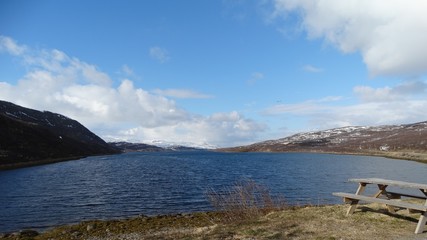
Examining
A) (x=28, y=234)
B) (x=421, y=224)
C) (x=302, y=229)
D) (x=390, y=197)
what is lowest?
(x=28, y=234)

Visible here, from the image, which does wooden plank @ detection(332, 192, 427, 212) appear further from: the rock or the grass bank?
the rock

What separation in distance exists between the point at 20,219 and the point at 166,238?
18.8 metres

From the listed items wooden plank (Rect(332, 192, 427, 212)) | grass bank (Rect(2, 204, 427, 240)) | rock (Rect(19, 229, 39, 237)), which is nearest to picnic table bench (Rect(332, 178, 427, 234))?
wooden plank (Rect(332, 192, 427, 212))

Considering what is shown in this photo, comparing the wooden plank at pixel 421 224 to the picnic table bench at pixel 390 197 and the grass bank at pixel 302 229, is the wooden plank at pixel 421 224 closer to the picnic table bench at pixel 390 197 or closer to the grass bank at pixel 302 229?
the picnic table bench at pixel 390 197

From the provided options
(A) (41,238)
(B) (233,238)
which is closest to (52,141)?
(A) (41,238)

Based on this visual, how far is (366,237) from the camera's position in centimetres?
1318

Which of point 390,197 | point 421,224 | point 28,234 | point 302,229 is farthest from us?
point 28,234

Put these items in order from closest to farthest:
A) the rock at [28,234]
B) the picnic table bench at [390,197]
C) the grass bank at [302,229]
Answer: the picnic table bench at [390,197], the grass bank at [302,229], the rock at [28,234]

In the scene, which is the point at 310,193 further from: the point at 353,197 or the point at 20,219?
the point at 20,219

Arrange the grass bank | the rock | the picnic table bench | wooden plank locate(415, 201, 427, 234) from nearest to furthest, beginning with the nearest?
wooden plank locate(415, 201, 427, 234), the picnic table bench, the grass bank, the rock

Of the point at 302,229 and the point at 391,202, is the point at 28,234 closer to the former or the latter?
the point at 302,229

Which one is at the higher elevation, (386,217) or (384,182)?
(384,182)

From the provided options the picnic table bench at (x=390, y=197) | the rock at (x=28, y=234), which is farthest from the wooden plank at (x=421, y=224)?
the rock at (x=28, y=234)

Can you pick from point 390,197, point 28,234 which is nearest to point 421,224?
point 390,197
